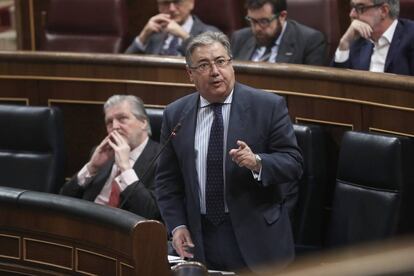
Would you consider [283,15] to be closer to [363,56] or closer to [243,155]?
[363,56]

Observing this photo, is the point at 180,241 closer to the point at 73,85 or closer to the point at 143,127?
the point at 143,127

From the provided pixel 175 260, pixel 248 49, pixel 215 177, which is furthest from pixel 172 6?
pixel 175 260

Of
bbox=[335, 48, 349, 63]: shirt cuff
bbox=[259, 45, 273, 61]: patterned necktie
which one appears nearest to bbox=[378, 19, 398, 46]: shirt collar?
bbox=[335, 48, 349, 63]: shirt cuff

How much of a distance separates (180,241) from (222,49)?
0.33 meters

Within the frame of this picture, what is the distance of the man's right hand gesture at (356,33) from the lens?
6.07 ft

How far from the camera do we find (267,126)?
1355mm

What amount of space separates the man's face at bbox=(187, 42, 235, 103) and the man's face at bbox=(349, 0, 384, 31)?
56 cm

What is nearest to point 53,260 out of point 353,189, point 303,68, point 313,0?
point 353,189

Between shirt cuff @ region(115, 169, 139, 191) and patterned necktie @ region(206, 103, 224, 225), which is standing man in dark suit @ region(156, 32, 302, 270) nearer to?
patterned necktie @ region(206, 103, 224, 225)

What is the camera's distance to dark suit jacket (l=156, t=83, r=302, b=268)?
134 centimetres

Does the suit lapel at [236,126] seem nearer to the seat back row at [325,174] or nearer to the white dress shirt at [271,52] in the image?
the seat back row at [325,174]

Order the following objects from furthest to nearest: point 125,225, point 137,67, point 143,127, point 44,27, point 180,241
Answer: point 44,27, point 137,67, point 143,127, point 180,241, point 125,225

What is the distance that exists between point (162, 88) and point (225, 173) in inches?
30.9

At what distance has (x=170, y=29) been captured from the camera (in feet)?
7.51
